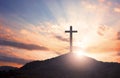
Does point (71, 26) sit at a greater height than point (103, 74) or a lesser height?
greater

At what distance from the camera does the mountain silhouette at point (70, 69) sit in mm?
40125

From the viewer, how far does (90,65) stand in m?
46.8

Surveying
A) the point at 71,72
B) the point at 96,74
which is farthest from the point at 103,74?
the point at 71,72

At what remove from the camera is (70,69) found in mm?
44156

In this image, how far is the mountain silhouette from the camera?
132ft

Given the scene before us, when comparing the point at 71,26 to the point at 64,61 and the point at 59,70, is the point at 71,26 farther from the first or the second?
the point at 59,70

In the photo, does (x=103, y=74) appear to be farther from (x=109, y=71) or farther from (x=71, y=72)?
(x=71, y=72)

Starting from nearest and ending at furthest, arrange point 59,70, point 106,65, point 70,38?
point 59,70
point 106,65
point 70,38

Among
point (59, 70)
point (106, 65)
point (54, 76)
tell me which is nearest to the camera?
point (54, 76)

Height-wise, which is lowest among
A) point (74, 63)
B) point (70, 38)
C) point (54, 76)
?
point (54, 76)

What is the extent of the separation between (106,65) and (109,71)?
4.82 m

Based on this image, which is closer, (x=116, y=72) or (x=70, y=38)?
(x=116, y=72)

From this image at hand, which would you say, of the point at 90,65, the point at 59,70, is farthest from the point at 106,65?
the point at 59,70

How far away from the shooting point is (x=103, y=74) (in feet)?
134
